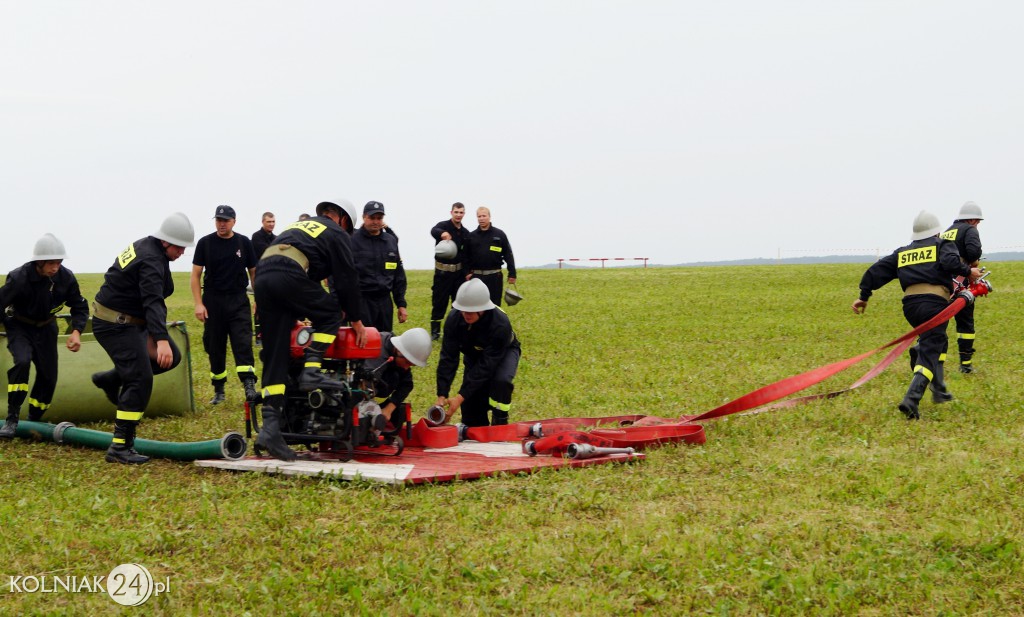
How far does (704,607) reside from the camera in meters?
4.16

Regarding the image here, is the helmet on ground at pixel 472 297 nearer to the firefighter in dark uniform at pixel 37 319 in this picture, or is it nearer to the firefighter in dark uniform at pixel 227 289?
the firefighter in dark uniform at pixel 227 289

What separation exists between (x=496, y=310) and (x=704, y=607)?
443cm

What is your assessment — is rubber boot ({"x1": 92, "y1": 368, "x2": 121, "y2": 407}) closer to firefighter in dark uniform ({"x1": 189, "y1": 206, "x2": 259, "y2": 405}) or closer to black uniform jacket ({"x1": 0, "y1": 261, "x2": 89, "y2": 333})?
black uniform jacket ({"x1": 0, "y1": 261, "x2": 89, "y2": 333})

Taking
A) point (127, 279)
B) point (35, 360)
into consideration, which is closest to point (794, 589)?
point (127, 279)

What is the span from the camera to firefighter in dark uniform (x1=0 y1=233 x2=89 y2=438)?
8297 millimetres

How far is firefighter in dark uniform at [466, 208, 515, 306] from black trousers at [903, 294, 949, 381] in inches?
269

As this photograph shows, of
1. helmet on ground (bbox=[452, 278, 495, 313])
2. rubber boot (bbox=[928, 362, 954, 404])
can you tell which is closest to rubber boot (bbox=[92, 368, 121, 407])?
helmet on ground (bbox=[452, 278, 495, 313])

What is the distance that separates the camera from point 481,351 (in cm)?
836

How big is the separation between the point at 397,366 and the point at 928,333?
4.89m

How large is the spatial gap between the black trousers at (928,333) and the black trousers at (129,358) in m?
6.53

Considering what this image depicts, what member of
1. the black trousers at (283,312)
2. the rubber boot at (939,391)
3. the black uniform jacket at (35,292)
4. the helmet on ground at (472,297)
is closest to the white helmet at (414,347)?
the black trousers at (283,312)

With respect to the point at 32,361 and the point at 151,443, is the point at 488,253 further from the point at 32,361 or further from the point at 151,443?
the point at 151,443

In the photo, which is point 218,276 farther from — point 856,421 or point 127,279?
point 856,421

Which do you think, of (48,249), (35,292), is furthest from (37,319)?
(48,249)
